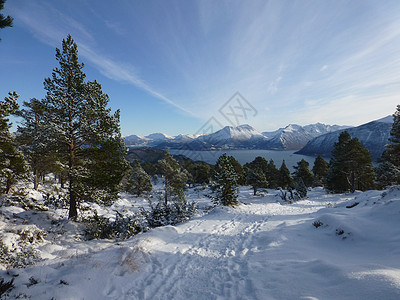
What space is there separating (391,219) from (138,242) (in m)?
9.84

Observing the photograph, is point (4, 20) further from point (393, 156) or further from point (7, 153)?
point (393, 156)

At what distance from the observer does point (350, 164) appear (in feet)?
76.9

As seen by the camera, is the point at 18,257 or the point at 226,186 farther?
the point at 226,186

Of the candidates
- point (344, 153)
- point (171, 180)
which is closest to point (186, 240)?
point (171, 180)

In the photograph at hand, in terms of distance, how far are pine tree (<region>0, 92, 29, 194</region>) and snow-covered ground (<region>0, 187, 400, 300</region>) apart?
167 inches

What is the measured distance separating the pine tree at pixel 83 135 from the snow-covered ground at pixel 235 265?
2867 mm

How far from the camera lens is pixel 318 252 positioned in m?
5.21

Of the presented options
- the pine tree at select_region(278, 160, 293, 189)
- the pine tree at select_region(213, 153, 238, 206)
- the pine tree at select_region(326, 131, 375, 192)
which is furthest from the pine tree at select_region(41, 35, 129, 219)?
the pine tree at select_region(278, 160, 293, 189)

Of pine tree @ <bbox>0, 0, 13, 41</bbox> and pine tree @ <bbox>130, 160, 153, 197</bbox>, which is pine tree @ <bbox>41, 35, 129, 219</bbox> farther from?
pine tree @ <bbox>130, 160, 153, 197</bbox>

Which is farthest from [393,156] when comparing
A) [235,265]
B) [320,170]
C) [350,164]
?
[320,170]

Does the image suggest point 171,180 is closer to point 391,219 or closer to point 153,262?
point 153,262

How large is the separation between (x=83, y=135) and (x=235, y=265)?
33.6 feet

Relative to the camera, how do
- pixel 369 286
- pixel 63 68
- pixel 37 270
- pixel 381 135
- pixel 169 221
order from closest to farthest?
pixel 369 286
pixel 37 270
pixel 63 68
pixel 169 221
pixel 381 135

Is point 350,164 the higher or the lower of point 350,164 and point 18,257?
the higher
